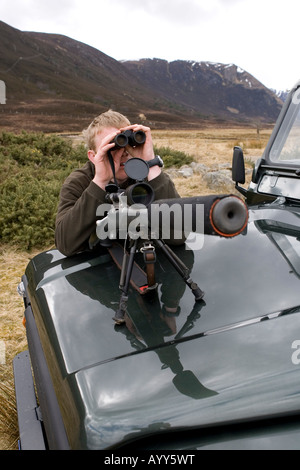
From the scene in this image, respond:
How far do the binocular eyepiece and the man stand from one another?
1.1 inches

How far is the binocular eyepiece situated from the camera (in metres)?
1.46

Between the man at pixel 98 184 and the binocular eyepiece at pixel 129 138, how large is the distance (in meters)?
0.03

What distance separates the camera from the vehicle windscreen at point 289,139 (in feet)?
7.59

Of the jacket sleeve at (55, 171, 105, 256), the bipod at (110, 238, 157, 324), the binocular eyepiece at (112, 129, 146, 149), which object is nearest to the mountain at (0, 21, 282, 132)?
the jacket sleeve at (55, 171, 105, 256)

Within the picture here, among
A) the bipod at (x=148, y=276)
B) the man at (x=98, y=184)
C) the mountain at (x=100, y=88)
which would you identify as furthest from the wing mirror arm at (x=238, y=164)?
the mountain at (x=100, y=88)

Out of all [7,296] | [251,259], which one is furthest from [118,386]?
[7,296]

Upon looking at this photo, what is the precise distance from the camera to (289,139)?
2.38 meters

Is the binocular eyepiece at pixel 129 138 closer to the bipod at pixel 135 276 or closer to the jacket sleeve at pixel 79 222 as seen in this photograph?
the jacket sleeve at pixel 79 222

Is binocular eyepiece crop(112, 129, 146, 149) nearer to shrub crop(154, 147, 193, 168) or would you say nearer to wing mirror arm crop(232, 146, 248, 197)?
wing mirror arm crop(232, 146, 248, 197)

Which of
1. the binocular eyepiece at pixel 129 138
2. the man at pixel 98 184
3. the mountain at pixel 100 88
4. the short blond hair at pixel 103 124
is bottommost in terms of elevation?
the man at pixel 98 184

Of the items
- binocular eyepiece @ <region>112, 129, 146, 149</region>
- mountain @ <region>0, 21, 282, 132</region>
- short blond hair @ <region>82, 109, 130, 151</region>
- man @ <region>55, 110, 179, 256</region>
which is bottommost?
man @ <region>55, 110, 179, 256</region>

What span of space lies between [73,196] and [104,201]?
1.35 feet

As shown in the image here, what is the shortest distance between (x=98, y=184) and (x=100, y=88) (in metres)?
74.6

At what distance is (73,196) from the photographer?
2072mm
